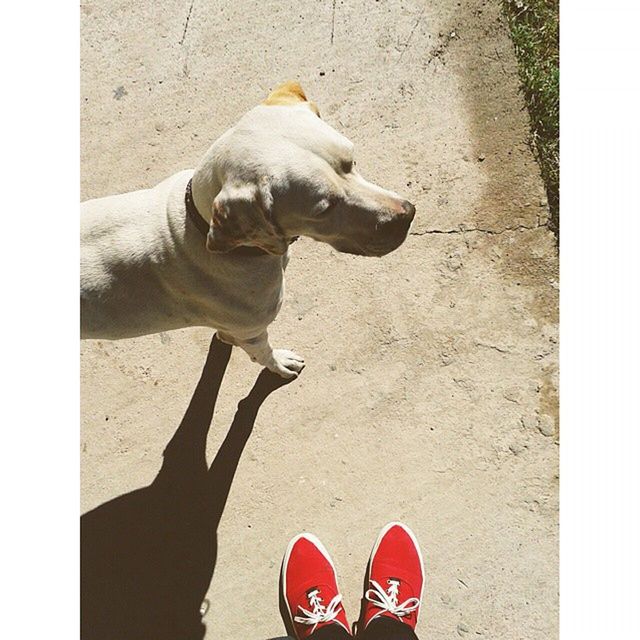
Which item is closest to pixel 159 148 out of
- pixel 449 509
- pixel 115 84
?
pixel 115 84

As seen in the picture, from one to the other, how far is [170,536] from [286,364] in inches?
39.7

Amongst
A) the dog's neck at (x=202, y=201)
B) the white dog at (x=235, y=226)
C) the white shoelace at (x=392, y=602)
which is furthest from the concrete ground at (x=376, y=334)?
the dog's neck at (x=202, y=201)

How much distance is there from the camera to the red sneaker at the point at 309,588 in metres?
2.82

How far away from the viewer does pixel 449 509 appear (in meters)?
2.91

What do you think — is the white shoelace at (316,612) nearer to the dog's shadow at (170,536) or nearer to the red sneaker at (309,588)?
the red sneaker at (309,588)

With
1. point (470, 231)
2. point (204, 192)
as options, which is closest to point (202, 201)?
point (204, 192)

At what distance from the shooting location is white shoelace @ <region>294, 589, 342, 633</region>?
283 cm

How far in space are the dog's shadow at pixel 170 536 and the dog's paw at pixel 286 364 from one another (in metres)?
0.09

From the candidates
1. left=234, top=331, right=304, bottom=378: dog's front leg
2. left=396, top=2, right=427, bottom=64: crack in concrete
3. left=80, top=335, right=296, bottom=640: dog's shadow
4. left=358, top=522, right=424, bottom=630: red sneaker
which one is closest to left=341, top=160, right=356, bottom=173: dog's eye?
left=234, top=331, right=304, bottom=378: dog's front leg

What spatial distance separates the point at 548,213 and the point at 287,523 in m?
2.00

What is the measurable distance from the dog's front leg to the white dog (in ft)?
0.62

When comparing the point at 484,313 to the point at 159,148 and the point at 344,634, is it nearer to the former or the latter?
the point at 344,634

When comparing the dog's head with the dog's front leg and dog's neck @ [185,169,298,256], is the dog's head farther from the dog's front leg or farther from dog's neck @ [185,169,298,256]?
the dog's front leg

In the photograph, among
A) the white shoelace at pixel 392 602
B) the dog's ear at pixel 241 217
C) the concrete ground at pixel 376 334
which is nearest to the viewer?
the dog's ear at pixel 241 217
